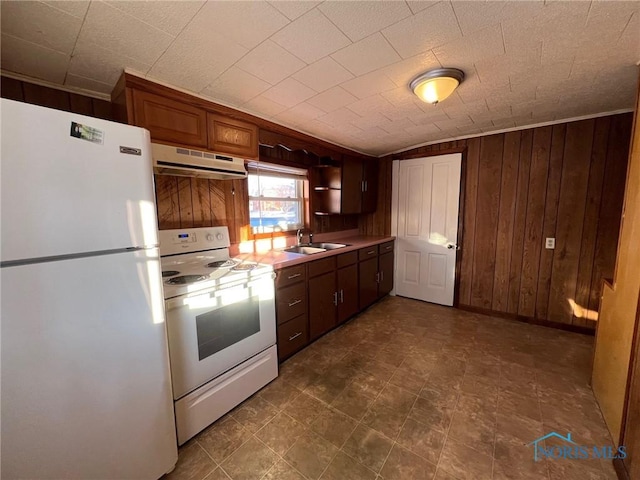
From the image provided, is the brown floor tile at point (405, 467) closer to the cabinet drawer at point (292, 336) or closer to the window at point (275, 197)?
the cabinet drawer at point (292, 336)

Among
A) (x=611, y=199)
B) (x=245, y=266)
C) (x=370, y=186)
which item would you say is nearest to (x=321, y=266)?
(x=245, y=266)

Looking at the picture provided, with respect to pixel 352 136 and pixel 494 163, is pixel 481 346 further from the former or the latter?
pixel 352 136

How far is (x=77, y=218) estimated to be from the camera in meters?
0.95

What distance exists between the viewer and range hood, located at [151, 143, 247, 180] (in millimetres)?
1577

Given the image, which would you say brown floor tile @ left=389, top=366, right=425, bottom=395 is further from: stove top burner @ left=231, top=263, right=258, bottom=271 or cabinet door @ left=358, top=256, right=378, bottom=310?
stove top burner @ left=231, top=263, right=258, bottom=271

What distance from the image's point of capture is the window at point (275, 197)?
8.61ft

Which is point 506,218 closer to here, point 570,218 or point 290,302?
point 570,218

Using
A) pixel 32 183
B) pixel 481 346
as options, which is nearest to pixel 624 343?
pixel 481 346

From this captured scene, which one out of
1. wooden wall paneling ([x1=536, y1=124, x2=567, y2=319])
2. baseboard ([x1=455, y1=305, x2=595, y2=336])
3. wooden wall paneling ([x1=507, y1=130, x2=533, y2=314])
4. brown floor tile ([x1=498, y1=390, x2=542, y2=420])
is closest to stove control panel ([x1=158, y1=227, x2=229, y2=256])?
brown floor tile ([x1=498, y1=390, x2=542, y2=420])

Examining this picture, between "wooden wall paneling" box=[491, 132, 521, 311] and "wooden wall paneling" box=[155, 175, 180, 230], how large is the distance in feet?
11.2

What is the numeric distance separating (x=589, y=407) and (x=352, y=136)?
2968mm

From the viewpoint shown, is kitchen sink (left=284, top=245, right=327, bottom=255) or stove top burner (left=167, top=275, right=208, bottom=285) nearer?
stove top burner (left=167, top=275, right=208, bottom=285)

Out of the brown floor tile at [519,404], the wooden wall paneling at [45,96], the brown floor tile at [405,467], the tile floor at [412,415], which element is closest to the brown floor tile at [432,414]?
the tile floor at [412,415]

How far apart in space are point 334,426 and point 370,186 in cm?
302
